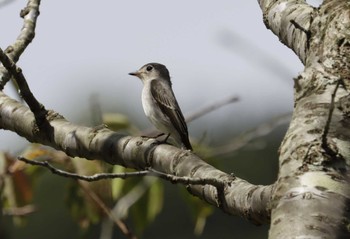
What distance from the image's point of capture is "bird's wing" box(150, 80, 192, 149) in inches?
324

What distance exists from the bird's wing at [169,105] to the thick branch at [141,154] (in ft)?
10.3

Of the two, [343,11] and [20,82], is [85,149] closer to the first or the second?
[20,82]

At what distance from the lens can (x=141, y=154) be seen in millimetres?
4387

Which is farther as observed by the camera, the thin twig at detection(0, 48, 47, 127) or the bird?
the bird

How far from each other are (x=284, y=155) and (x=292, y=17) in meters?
1.06

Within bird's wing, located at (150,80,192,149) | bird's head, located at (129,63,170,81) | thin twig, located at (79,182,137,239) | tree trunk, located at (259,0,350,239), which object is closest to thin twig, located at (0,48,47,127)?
thin twig, located at (79,182,137,239)

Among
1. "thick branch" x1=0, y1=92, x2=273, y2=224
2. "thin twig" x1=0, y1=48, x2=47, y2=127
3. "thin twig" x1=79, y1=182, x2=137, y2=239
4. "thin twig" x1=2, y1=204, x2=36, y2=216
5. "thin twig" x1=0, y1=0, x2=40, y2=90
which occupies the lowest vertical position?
"thin twig" x1=2, y1=204, x2=36, y2=216

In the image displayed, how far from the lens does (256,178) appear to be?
30297 mm

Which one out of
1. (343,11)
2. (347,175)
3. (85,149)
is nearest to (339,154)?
(347,175)

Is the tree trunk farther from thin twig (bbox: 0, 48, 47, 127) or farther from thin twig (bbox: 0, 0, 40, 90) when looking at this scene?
thin twig (bbox: 0, 0, 40, 90)

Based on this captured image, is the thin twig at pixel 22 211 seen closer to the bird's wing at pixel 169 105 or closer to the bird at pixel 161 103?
the bird at pixel 161 103

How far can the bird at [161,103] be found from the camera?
26.9 ft

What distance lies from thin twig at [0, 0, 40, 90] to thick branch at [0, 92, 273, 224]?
11 centimetres

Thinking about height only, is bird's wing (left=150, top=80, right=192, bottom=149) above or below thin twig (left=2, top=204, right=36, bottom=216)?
above
